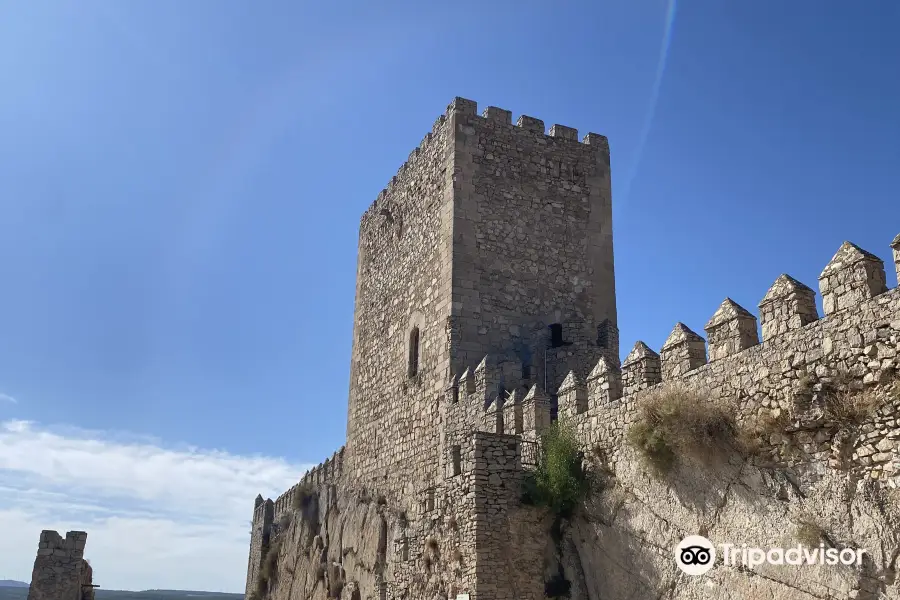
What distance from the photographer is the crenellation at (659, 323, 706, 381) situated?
30.2 feet

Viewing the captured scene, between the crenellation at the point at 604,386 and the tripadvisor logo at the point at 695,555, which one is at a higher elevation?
the crenellation at the point at 604,386

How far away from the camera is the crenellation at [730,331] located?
8547 millimetres

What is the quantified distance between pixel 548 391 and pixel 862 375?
6.93m

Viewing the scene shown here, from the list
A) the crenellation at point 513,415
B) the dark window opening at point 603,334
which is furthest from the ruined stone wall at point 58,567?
the dark window opening at point 603,334

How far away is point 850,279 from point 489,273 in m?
7.87

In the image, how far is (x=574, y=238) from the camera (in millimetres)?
15719

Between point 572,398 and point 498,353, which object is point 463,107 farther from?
point 572,398

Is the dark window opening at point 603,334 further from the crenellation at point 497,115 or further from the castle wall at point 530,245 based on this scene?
the crenellation at point 497,115

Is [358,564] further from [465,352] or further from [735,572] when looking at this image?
[735,572]

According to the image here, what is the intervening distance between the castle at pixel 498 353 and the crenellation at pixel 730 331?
0.02 meters

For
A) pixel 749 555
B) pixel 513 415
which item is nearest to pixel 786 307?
pixel 749 555

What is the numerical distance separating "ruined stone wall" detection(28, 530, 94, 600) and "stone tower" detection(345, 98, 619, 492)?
6.42 meters

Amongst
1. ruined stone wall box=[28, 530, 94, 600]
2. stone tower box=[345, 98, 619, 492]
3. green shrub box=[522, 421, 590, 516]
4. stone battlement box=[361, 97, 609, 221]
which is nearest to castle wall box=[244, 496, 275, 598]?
ruined stone wall box=[28, 530, 94, 600]

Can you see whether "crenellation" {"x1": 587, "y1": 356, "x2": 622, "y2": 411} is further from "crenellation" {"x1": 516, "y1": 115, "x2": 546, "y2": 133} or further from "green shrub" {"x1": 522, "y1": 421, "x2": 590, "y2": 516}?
"crenellation" {"x1": 516, "y1": 115, "x2": 546, "y2": 133}
